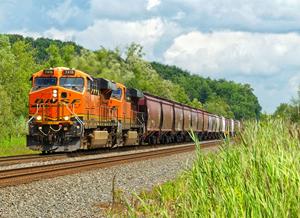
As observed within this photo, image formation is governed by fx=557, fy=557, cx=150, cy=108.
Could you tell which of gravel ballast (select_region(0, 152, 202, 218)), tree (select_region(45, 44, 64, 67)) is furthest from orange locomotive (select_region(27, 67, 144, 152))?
A: tree (select_region(45, 44, 64, 67))

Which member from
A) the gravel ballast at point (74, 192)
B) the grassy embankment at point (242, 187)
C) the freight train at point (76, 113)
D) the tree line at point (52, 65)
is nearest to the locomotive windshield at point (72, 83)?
the freight train at point (76, 113)

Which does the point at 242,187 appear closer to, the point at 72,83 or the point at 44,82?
the point at 72,83

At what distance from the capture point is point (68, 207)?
1027 cm

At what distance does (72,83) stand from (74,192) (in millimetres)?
12691

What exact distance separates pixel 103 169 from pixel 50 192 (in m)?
5.14

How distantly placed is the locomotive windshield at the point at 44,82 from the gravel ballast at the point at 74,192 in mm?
8092

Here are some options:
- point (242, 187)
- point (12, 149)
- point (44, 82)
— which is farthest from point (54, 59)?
point (242, 187)

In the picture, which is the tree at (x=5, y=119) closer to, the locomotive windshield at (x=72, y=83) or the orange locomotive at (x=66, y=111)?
the orange locomotive at (x=66, y=111)

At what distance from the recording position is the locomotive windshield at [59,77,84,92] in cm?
2433

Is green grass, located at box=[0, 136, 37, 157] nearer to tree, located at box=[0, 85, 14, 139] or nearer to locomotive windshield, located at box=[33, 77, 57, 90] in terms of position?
tree, located at box=[0, 85, 14, 139]

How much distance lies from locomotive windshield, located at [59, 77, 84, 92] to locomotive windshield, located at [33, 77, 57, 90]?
0.31 meters

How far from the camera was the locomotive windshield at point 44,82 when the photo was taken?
2450 cm

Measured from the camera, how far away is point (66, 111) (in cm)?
2384

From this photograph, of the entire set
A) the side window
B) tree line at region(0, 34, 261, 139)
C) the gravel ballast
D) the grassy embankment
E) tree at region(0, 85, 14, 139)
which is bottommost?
the gravel ballast
